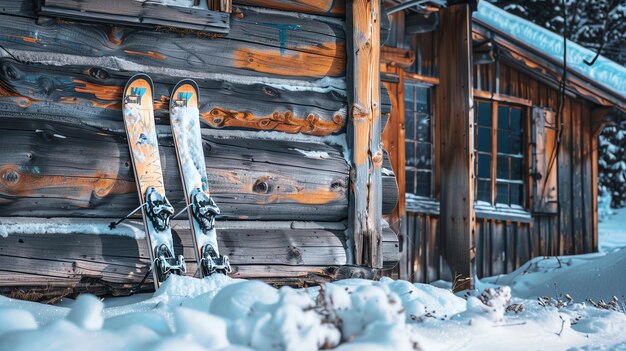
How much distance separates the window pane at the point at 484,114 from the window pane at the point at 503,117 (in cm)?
21

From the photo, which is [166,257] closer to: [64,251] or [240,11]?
[64,251]

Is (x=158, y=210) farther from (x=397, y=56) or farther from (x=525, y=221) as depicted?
(x=525, y=221)

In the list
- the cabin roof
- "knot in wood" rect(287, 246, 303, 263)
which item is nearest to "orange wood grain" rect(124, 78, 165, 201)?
"knot in wood" rect(287, 246, 303, 263)

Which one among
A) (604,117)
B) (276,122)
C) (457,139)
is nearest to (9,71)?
(276,122)

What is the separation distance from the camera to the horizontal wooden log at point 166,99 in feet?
15.0

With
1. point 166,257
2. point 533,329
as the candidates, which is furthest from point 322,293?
point 166,257

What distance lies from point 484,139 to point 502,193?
783 mm

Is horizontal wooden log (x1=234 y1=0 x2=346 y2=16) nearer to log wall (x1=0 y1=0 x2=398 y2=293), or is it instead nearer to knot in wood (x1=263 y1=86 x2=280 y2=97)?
log wall (x1=0 y1=0 x2=398 y2=293)

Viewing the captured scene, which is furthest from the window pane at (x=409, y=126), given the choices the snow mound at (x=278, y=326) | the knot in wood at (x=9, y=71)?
the snow mound at (x=278, y=326)

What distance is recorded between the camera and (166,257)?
4.65m

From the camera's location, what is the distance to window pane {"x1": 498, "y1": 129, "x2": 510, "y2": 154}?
1101 centimetres

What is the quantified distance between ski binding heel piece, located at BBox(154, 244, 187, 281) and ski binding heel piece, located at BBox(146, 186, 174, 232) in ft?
0.42

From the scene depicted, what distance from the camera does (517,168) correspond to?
1119 centimetres

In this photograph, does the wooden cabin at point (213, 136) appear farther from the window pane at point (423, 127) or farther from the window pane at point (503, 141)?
the window pane at point (503, 141)
